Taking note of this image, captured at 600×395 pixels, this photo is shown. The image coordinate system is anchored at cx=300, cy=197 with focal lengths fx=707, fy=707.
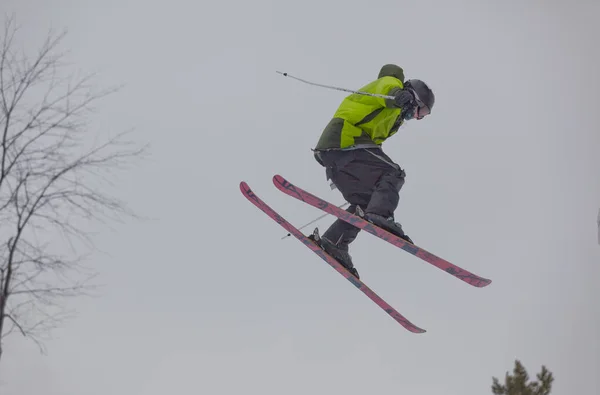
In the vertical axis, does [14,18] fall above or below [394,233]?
above

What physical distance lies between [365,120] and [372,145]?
0.29 m

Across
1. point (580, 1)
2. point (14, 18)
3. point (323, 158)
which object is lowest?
point (323, 158)

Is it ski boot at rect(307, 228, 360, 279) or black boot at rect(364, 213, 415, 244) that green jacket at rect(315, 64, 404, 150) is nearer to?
black boot at rect(364, 213, 415, 244)

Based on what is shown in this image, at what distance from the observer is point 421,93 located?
24.3 ft

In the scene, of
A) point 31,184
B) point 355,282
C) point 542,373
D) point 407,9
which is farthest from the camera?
point 407,9

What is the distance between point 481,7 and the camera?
320 feet

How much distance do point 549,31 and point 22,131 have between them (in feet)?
291

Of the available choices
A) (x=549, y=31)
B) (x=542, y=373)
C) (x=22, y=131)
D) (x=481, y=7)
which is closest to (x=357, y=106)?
(x=22, y=131)

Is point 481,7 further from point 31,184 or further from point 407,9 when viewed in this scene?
point 31,184

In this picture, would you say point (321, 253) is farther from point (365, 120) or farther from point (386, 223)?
point (365, 120)

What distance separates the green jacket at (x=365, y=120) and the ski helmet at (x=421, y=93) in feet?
0.35

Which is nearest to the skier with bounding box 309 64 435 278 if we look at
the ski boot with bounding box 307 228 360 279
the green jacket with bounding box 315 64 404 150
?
the green jacket with bounding box 315 64 404 150

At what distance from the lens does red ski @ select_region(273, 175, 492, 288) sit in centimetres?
754

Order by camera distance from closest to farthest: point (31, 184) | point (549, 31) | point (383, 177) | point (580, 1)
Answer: point (31, 184) < point (383, 177) < point (549, 31) < point (580, 1)
